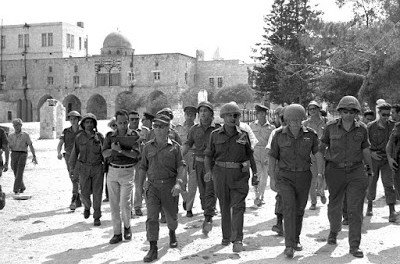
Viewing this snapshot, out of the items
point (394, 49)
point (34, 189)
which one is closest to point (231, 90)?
point (394, 49)

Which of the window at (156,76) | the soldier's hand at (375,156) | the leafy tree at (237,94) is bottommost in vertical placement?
the soldier's hand at (375,156)

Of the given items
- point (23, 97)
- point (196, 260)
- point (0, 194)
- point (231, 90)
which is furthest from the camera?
point (23, 97)

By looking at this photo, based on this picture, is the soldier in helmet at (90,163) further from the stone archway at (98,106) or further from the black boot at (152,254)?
the stone archway at (98,106)

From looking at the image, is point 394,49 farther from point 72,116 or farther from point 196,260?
point 196,260

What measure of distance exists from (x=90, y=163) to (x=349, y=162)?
369 cm

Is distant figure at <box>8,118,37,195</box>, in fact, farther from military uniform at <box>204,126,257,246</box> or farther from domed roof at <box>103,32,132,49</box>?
domed roof at <box>103,32,132,49</box>

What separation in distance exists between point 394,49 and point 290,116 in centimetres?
1334

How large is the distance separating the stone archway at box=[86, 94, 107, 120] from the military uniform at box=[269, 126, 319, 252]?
2152 inches

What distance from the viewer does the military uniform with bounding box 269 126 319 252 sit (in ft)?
19.1

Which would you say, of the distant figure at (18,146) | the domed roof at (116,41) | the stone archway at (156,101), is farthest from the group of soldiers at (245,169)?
the domed roof at (116,41)

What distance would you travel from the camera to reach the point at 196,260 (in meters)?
5.82

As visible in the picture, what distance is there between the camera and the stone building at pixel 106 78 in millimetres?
56688

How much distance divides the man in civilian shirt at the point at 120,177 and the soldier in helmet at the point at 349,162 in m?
2.48

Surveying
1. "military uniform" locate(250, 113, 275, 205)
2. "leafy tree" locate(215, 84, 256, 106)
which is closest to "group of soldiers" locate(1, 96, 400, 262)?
"military uniform" locate(250, 113, 275, 205)
